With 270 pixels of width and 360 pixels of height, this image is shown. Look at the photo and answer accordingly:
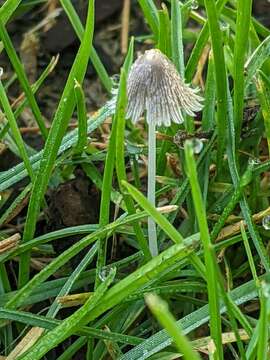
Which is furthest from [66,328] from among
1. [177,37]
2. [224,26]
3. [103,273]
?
[224,26]

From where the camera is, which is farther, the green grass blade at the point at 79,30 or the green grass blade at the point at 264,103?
the green grass blade at the point at 79,30

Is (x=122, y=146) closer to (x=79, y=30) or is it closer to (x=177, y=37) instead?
(x=177, y=37)

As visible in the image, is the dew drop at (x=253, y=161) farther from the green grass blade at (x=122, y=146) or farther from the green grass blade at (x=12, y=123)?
the green grass blade at (x=12, y=123)

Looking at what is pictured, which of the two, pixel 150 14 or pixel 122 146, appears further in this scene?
pixel 150 14

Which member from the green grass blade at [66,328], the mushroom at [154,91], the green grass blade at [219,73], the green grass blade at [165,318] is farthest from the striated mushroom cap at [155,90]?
the green grass blade at [165,318]

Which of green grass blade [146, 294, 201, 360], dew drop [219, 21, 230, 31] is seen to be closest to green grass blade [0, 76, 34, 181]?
dew drop [219, 21, 230, 31]

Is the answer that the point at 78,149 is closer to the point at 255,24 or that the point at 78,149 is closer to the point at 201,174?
the point at 201,174

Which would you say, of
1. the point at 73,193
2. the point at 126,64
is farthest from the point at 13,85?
the point at 126,64

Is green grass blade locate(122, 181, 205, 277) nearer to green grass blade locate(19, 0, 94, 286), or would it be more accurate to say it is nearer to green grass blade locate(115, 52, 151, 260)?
green grass blade locate(115, 52, 151, 260)
